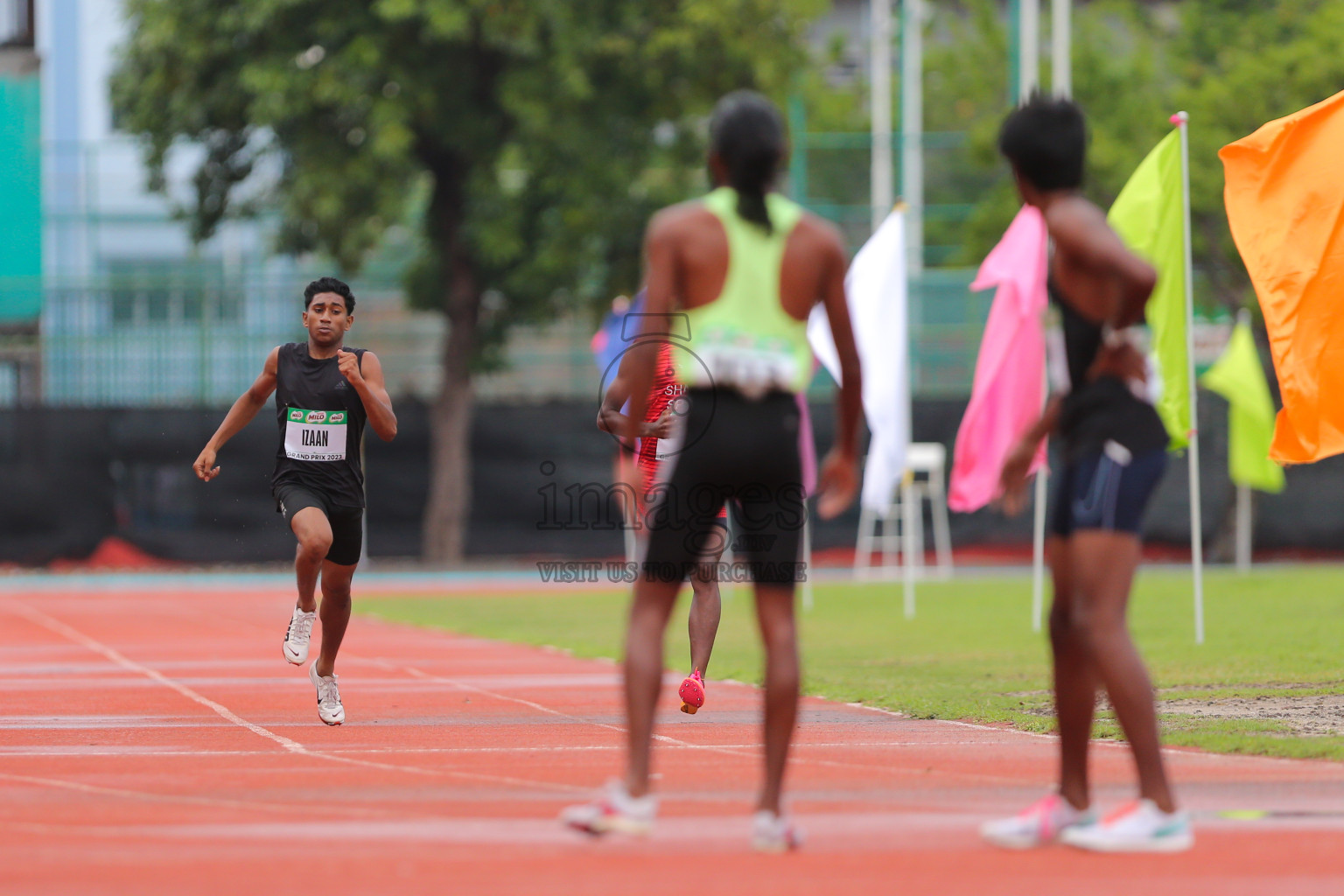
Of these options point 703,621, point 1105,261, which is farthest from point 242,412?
point 1105,261

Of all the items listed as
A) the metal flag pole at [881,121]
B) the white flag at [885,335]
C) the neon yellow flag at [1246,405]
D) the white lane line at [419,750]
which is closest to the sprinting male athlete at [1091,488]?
the white lane line at [419,750]

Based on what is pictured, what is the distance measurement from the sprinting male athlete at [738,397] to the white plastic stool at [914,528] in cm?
2114

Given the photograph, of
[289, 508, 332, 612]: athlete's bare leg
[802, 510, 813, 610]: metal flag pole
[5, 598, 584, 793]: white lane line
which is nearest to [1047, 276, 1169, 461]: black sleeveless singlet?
[5, 598, 584, 793]: white lane line

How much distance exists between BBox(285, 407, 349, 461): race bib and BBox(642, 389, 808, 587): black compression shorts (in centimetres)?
379

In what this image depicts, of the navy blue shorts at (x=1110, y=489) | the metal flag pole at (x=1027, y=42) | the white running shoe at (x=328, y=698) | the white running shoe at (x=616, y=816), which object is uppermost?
the metal flag pole at (x=1027, y=42)

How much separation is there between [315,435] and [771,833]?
4.41m

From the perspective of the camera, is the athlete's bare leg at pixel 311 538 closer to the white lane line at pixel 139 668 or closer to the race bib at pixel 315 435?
the race bib at pixel 315 435

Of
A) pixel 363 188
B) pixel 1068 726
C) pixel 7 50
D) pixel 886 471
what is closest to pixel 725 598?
pixel 886 471

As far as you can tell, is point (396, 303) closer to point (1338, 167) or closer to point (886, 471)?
point (886, 471)

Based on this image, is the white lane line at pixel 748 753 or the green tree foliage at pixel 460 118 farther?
the green tree foliage at pixel 460 118

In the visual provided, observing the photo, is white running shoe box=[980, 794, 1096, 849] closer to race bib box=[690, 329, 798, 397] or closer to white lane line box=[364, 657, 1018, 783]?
white lane line box=[364, 657, 1018, 783]

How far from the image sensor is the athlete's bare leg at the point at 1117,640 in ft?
A: 17.5

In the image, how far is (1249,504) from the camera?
2727 cm

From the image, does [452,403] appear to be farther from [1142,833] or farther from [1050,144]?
[1142,833]
